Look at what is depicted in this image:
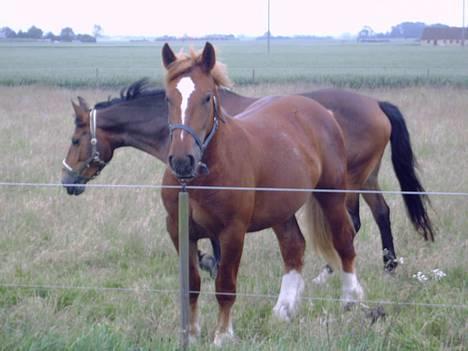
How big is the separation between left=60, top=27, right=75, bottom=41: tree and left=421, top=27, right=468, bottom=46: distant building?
30.7m

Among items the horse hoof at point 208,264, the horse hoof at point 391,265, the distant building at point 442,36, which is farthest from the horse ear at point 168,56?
the distant building at point 442,36

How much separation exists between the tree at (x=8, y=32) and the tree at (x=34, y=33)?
4.22 feet

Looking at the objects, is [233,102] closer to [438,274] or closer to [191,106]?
[438,274]

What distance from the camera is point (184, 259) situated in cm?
363

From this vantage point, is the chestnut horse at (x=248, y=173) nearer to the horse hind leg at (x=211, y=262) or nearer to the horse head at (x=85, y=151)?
the horse hind leg at (x=211, y=262)

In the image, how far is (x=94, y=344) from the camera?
3.65 metres

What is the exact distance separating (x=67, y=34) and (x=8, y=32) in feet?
19.2

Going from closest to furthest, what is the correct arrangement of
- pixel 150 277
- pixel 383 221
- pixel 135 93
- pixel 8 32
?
pixel 150 277 < pixel 135 93 < pixel 383 221 < pixel 8 32

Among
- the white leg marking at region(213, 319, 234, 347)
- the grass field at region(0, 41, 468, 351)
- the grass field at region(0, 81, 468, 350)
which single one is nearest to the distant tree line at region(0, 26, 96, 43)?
the grass field at region(0, 41, 468, 351)

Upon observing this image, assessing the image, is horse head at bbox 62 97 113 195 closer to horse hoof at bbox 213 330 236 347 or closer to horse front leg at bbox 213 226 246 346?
horse front leg at bbox 213 226 246 346

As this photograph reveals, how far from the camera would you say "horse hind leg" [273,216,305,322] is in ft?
15.5

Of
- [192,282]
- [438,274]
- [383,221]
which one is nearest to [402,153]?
[383,221]

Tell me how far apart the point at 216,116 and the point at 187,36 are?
215cm

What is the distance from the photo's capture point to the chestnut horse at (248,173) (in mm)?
3873
